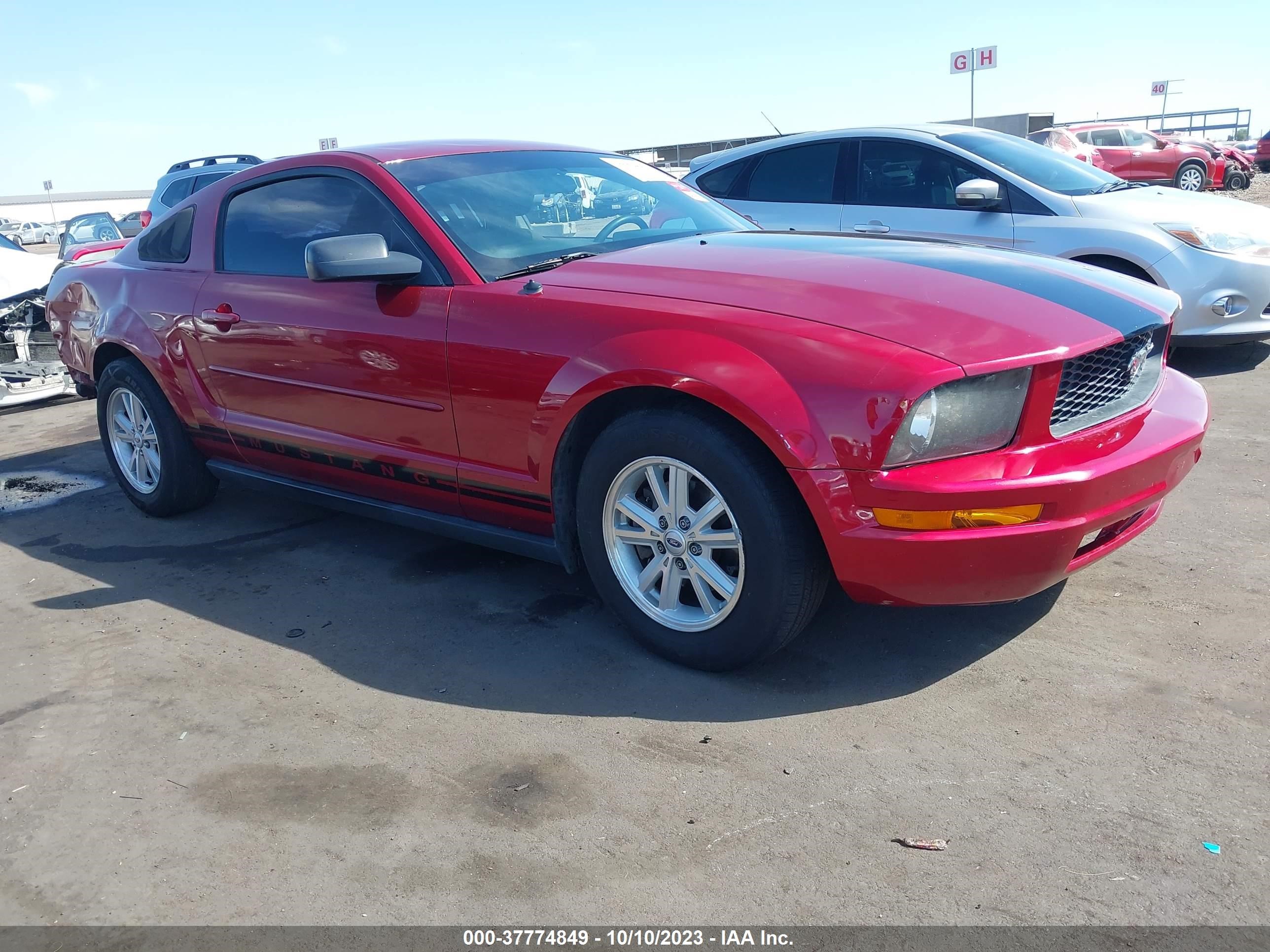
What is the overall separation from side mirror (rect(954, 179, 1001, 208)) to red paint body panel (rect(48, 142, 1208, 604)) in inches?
111

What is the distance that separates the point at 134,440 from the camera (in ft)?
16.8

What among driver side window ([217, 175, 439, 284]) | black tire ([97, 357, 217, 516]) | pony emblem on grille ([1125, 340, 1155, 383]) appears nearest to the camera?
pony emblem on grille ([1125, 340, 1155, 383])

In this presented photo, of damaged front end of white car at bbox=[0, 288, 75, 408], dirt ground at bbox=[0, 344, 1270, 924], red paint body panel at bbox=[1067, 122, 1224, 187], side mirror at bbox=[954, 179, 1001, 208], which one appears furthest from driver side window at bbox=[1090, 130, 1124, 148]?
damaged front end of white car at bbox=[0, 288, 75, 408]

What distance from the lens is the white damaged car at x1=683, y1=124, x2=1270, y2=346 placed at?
6223 millimetres

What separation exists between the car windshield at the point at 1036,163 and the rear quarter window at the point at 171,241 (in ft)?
15.3

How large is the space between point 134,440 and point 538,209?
261cm

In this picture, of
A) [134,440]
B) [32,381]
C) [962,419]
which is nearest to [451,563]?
[134,440]

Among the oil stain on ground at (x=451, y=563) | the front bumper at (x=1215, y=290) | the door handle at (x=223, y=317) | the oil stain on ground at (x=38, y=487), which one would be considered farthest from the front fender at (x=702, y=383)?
the front bumper at (x=1215, y=290)

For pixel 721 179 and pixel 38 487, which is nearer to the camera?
pixel 38 487

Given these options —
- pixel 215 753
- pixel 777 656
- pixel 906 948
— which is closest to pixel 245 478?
pixel 215 753

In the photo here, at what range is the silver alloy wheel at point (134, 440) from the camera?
502cm

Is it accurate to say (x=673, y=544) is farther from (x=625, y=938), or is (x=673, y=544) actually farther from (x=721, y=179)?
(x=721, y=179)

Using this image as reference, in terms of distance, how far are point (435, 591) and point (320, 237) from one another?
1465 millimetres

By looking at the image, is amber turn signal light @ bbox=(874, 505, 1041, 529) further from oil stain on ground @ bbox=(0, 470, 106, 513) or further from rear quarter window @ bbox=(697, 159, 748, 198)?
rear quarter window @ bbox=(697, 159, 748, 198)
